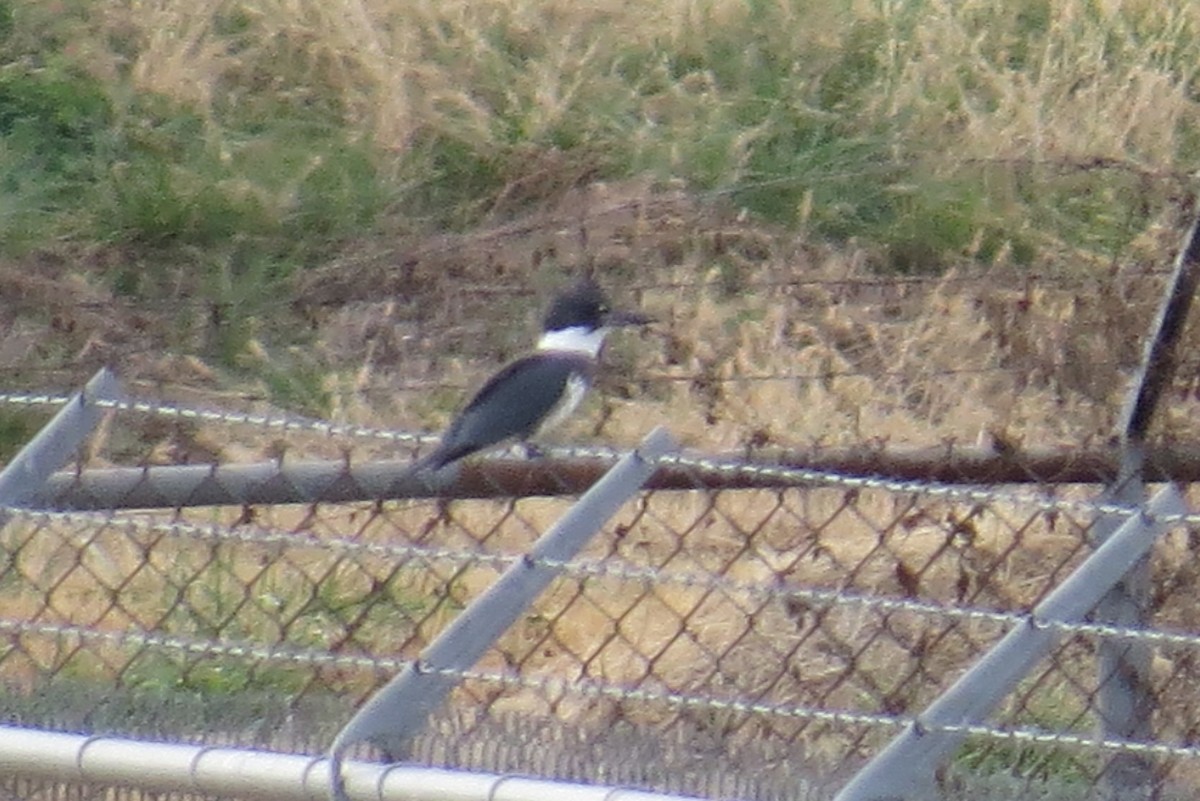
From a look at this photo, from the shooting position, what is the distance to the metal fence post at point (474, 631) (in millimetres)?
2158

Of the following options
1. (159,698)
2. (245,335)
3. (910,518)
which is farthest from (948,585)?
(159,698)

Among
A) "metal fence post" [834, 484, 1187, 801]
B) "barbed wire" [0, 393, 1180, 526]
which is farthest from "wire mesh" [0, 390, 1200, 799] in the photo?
"metal fence post" [834, 484, 1187, 801]

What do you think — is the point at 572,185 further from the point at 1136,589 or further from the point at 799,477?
the point at 799,477

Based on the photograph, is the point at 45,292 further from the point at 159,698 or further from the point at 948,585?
the point at 159,698

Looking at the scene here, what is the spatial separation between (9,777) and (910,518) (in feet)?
8.62

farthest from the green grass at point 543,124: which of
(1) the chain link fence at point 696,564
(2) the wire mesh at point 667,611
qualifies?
(2) the wire mesh at point 667,611

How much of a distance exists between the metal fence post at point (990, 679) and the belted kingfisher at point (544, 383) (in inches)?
57.9

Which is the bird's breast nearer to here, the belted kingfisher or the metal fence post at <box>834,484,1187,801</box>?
the belted kingfisher

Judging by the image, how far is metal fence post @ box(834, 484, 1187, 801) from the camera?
1998 millimetres

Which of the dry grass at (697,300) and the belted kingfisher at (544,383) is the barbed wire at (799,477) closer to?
the belted kingfisher at (544,383)

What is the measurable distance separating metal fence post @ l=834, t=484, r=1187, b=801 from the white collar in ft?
7.60

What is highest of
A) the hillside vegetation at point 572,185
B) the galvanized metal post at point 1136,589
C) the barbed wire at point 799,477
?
the barbed wire at point 799,477

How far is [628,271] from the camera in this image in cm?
632

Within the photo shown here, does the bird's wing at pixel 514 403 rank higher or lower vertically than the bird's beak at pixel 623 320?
higher
